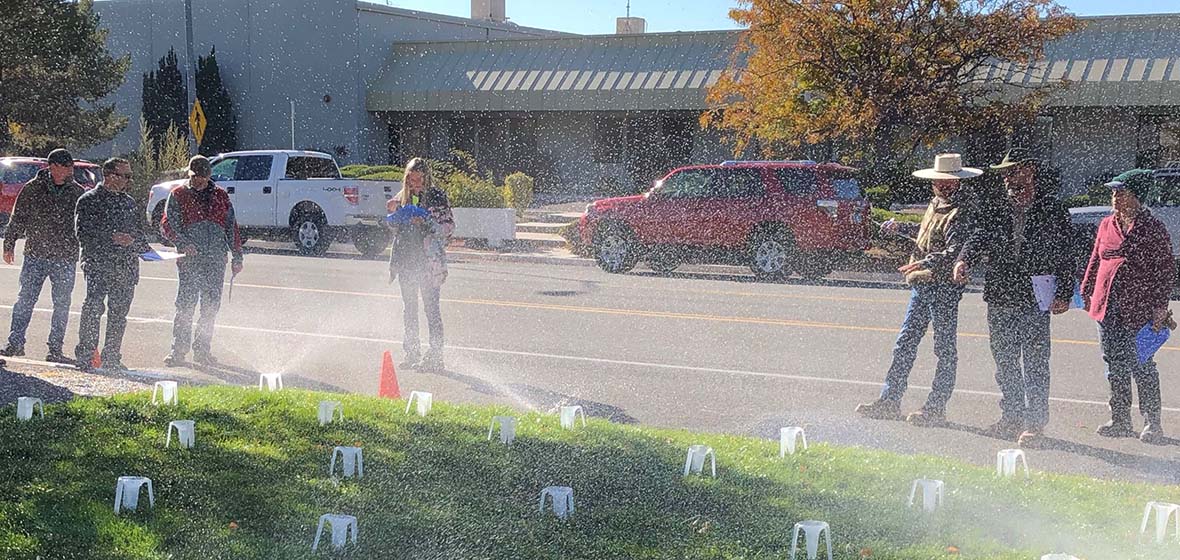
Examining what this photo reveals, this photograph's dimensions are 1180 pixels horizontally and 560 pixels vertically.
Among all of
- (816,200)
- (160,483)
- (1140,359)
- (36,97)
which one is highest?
(36,97)

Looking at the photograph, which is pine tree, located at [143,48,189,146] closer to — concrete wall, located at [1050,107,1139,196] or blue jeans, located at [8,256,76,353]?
concrete wall, located at [1050,107,1139,196]

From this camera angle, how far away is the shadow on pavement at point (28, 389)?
816cm

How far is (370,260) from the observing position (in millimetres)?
21344

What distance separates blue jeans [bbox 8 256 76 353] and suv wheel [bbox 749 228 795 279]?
10983mm

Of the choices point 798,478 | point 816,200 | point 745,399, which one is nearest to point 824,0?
point 816,200

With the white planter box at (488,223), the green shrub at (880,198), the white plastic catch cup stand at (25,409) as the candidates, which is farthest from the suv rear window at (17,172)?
the white plastic catch cup stand at (25,409)

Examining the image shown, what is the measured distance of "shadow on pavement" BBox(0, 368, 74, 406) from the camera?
816cm

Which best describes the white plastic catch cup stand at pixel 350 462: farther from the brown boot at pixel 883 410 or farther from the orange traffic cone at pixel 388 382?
the brown boot at pixel 883 410

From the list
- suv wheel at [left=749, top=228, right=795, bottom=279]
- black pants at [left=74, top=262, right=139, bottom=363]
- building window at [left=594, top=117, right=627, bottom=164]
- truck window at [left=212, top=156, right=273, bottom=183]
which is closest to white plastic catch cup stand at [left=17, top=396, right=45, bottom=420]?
black pants at [left=74, top=262, right=139, bottom=363]

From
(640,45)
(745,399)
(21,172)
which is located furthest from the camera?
(640,45)

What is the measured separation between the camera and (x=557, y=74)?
3509cm

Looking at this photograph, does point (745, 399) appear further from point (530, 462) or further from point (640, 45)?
point (640, 45)

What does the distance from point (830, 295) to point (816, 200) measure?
2.51 meters

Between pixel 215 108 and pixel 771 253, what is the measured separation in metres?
25.0
